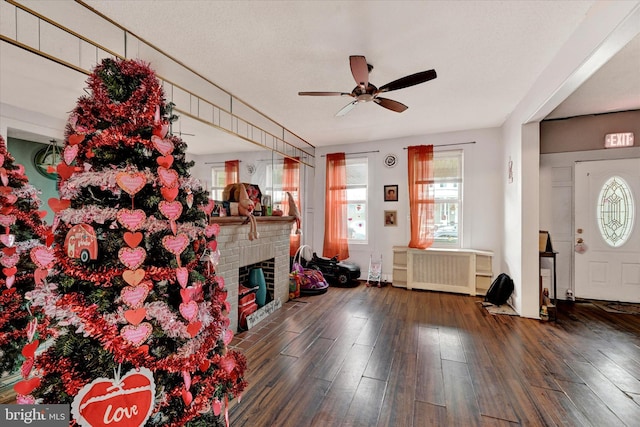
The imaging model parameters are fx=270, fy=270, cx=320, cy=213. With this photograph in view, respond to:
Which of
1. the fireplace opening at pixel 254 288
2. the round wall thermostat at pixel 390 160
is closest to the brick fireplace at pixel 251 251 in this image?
the fireplace opening at pixel 254 288

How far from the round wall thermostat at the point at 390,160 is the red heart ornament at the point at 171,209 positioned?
451 cm

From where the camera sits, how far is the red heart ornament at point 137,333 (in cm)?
99

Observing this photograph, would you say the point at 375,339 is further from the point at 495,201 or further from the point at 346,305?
the point at 495,201

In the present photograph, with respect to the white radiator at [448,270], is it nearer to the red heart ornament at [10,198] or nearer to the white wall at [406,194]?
the white wall at [406,194]

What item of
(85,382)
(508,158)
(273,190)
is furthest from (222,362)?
(273,190)

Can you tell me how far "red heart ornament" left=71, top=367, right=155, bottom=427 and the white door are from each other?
17.5ft

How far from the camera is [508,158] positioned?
3.99m

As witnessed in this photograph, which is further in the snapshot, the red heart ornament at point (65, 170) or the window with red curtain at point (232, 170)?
the window with red curtain at point (232, 170)

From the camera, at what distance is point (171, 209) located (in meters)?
1.11

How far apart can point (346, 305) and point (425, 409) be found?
81.8 inches

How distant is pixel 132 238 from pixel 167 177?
0.88 feet

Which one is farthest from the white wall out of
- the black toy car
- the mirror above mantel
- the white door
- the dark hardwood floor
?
the dark hardwood floor

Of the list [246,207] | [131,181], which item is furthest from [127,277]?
[246,207]

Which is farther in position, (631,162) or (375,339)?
(631,162)
